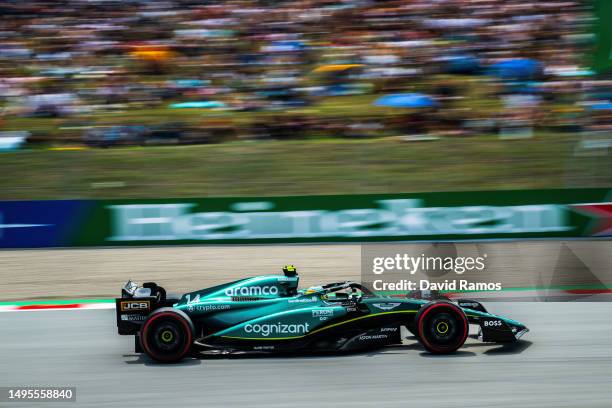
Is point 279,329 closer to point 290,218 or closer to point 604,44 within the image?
point 290,218

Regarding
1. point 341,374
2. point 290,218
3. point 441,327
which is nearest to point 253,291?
point 341,374

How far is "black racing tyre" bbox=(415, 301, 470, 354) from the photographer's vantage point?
22.3 ft

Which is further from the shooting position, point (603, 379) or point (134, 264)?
point (134, 264)

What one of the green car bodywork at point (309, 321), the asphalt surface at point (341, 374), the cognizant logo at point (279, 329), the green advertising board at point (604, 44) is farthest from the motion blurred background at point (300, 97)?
the cognizant logo at point (279, 329)

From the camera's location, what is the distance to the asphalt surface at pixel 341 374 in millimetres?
5906

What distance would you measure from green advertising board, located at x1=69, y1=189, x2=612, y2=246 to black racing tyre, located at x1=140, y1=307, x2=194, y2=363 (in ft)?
20.0

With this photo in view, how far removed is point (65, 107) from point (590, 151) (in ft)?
32.1

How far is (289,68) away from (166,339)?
34.0ft

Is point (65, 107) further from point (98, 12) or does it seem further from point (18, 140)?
point (98, 12)

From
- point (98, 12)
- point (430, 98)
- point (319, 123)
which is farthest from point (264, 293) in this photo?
point (98, 12)

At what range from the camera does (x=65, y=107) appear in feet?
50.6

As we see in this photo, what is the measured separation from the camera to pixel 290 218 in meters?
13.1

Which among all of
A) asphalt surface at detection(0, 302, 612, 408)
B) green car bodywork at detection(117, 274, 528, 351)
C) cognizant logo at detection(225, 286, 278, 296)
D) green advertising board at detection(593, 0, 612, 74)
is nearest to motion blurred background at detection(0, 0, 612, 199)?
green advertising board at detection(593, 0, 612, 74)

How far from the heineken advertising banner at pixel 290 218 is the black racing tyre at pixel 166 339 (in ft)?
20.0
